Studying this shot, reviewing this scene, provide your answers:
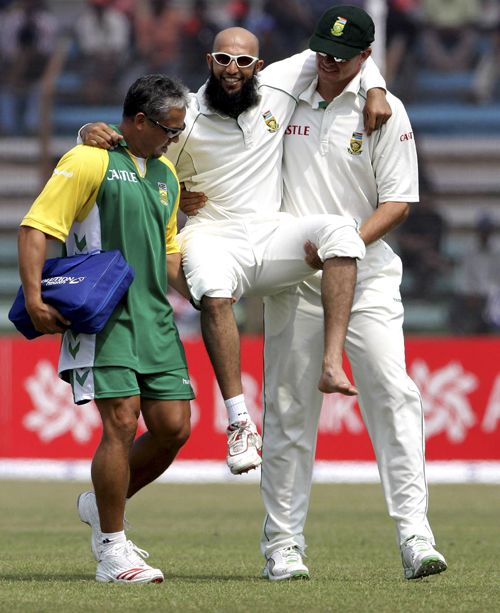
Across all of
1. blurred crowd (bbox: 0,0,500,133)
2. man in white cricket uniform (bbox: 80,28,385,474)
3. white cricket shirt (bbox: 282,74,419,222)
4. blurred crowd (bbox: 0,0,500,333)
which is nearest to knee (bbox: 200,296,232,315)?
man in white cricket uniform (bbox: 80,28,385,474)

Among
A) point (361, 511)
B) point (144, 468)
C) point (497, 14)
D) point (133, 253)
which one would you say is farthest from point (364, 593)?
point (497, 14)

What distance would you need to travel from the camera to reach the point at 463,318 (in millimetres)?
16750

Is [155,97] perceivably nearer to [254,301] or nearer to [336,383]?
[336,383]

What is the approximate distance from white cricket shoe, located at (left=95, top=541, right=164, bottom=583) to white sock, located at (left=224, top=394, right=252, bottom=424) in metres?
0.73

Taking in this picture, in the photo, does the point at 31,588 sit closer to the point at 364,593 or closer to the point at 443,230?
the point at 364,593

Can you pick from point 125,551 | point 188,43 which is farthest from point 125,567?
point 188,43

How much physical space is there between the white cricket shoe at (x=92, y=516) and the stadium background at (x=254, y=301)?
7925 millimetres

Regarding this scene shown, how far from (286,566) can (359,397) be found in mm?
861

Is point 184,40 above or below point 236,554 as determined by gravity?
above

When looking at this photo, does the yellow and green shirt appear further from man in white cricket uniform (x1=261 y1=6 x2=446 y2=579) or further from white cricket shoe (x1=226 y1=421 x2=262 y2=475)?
man in white cricket uniform (x1=261 y1=6 x2=446 y2=579)

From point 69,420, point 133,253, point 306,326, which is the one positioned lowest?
point 69,420

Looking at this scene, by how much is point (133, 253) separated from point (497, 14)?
591 inches

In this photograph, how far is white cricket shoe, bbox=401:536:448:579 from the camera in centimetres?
641

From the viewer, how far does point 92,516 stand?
22.1ft
